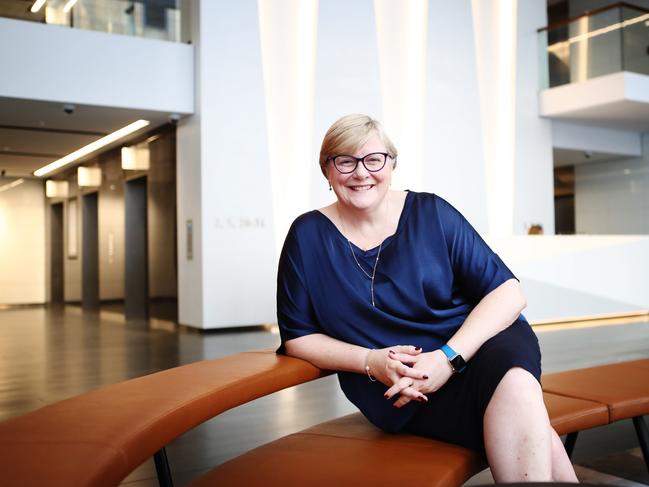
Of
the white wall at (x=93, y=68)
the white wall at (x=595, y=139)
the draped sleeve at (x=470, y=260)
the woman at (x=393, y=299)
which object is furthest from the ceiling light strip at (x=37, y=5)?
the white wall at (x=595, y=139)

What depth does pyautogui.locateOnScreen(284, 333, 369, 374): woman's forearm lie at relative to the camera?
1.96 m

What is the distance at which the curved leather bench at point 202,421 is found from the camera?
1.28 metres

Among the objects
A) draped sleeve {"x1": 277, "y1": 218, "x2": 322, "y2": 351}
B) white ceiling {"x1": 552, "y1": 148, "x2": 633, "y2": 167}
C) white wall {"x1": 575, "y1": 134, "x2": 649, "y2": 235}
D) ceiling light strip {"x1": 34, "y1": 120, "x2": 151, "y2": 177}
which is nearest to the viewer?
draped sleeve {"x1": 277, "y1": 218, "x2": 322, "y2": 351}

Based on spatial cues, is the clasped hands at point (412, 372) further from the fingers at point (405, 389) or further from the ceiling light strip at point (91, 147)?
the ceiling light strip at point (91, 147)

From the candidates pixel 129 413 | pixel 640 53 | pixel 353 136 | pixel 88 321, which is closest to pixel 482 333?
pixel 353 136

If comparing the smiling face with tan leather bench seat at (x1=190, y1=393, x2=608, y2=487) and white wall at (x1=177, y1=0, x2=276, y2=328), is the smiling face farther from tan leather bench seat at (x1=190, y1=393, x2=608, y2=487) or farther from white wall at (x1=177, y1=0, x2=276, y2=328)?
white wall at (x1=177, y1=0, x2=276, y2=328)

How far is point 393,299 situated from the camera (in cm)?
200

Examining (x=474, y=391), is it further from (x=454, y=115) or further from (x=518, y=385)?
(x=454, y=115)

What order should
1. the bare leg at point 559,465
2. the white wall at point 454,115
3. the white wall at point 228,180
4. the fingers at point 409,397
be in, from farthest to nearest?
the white wall at point 454,115, the white wall at point 228,180, the fingers at point 409,397, the bare leg at point 559,465

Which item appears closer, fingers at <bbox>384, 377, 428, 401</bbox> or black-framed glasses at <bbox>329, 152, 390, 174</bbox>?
fingers at <bbox>384, 377, 428, 401</bbox>

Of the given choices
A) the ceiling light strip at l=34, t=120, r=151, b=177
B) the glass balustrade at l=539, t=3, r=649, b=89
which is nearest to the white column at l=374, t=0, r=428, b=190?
the glass balustrade at l=539, t=3, r=649, b=89

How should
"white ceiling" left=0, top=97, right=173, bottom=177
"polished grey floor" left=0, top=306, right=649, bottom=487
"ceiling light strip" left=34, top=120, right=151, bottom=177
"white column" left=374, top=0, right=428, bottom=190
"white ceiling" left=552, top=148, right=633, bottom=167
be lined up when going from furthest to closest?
"white ceiling" left=552, top=148, right=633, bottom=167
"white column" left=374, top=0, right=428, bottom=190
"ceiling light strip" left=34, top=120, right=151, bottom=177
"white ceiling" left=0, top=97, right=173, bottom=177
"polished grey floor" left=0, top=306, right=649, bottom=487

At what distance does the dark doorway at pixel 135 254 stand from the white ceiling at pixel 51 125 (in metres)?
1.17

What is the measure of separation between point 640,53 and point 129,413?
11.9 m
